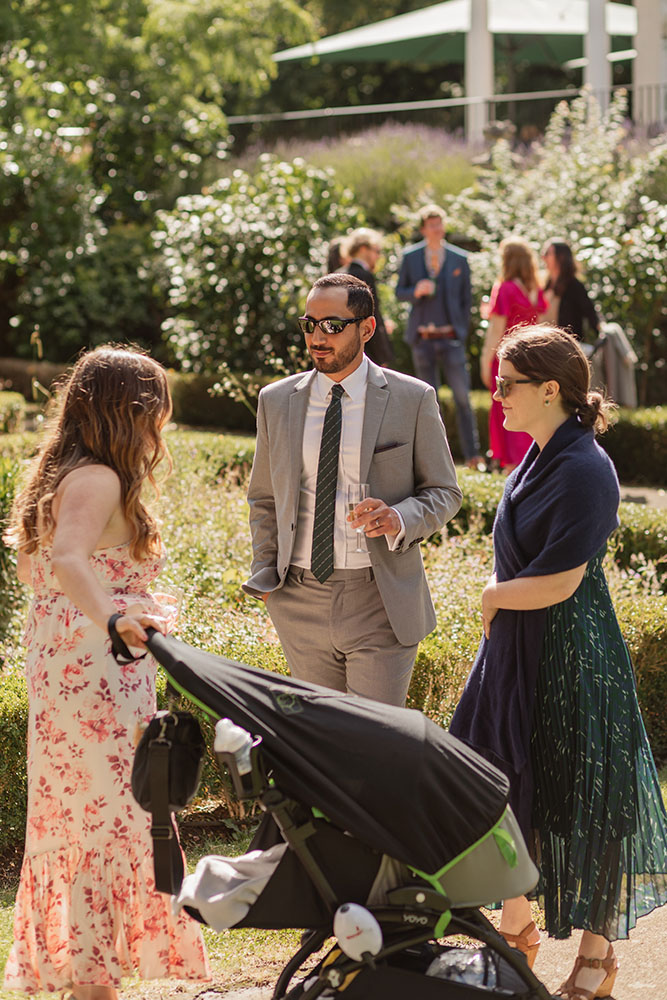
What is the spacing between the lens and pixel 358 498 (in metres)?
3.62

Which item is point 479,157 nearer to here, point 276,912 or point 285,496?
point 285,496

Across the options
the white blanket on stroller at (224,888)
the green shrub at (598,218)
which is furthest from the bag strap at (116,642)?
the green shrub at (598,218)

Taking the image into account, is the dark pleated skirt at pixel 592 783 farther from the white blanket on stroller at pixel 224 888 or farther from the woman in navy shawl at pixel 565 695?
the white blanket on stroller at pixel 224 888

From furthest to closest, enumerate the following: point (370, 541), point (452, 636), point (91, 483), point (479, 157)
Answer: point (479, 157) < point (452, 636) < point (370, 541) < point (91, 483)

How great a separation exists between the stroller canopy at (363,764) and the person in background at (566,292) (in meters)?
7.02

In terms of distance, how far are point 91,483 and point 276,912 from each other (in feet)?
3.63

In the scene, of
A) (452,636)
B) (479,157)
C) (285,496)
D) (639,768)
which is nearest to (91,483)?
(285,496)

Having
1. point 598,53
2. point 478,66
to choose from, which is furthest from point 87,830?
point 478,66

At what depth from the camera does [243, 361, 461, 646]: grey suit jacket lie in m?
3.62

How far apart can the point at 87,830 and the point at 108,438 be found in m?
1.00

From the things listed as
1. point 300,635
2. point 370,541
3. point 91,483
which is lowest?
point 300,635

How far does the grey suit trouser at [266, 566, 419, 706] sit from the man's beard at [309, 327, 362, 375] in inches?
23.1

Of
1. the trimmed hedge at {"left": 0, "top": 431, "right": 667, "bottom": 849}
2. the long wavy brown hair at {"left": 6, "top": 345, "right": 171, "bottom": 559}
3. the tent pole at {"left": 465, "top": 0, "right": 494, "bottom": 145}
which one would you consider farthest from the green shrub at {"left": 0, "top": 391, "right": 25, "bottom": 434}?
the tent pole at {"left": 465, "top": 0, "right": 494, "bottom": 145}

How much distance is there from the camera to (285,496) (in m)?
3.71
